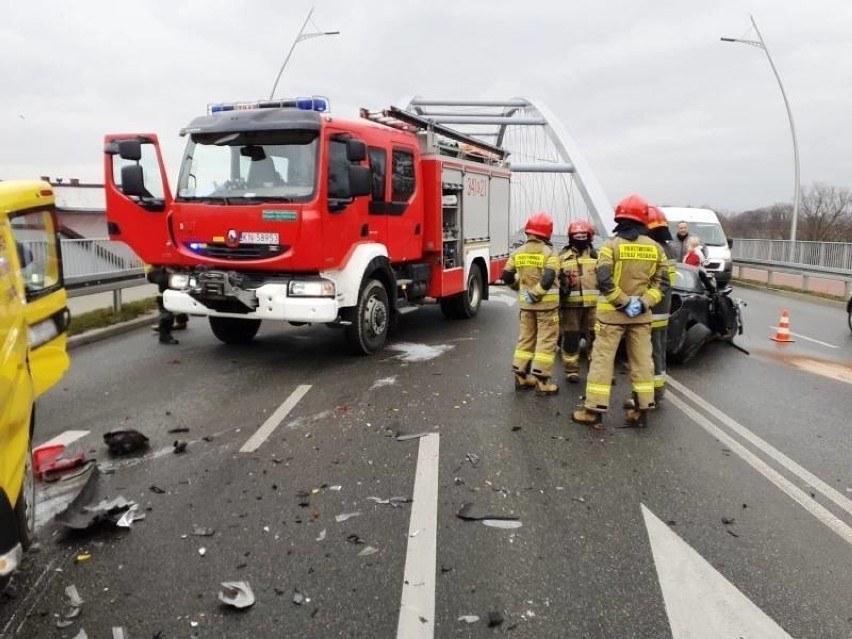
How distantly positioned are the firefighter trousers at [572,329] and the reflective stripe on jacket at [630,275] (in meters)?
1.60

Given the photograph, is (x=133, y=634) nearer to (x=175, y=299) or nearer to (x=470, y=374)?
(x=470, y=374)

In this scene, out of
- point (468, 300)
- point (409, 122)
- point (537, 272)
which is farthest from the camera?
point (468, 300)

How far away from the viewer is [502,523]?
363cm

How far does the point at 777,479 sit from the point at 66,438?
5007 millimetres

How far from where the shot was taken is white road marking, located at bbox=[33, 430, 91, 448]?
4938mm

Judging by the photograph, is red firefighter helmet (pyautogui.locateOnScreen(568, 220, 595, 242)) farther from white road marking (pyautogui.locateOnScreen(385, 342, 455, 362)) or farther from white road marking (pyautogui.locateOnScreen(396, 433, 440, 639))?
white road marking (pyautogui.locateOnScreen(396, 433, 440, 639))

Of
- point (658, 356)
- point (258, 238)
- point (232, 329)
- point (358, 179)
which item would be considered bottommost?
point (232, 329)

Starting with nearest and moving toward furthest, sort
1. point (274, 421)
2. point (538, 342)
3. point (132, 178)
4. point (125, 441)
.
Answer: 1. point (125, 441)
2. point (274, 421)
3. point (538, 342)
4. point (132, 178)

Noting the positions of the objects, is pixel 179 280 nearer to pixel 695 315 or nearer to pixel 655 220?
pixel 655 220

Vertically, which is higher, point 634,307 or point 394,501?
point 634,307

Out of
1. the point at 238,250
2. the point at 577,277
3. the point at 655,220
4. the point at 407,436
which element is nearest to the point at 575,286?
the point at 577,277

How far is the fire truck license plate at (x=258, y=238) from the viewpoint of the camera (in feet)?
23.0

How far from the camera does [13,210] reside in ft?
12.7

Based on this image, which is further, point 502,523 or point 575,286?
point 575,286
